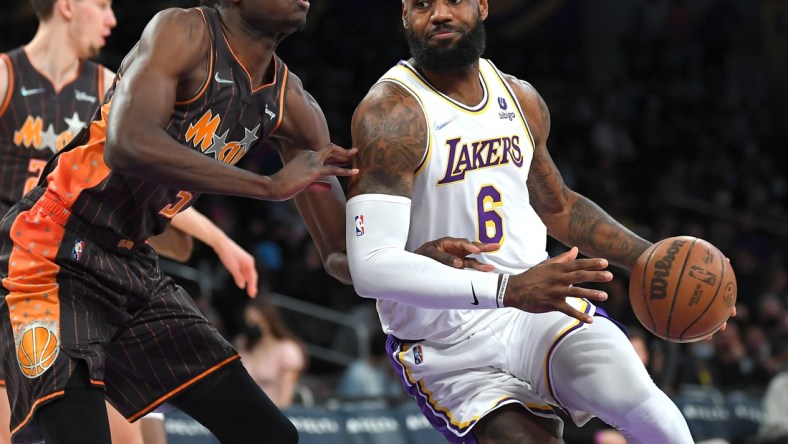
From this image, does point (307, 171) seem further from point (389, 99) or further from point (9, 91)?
point (9, 91)

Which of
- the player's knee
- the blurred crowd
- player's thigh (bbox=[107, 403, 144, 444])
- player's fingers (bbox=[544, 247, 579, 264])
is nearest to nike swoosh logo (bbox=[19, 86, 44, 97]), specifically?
player's thigh (bbox=[107, 403, 144, 444])

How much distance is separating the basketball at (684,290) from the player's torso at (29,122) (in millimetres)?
2443

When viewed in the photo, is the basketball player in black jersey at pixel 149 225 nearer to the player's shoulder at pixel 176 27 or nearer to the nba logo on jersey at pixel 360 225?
the player's shoulder at pixel 176 27

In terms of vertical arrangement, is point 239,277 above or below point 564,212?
below

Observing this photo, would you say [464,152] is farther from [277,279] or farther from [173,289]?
[277,279]

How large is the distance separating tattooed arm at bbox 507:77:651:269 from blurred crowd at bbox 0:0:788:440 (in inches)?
156

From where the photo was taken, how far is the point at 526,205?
13.6 feet

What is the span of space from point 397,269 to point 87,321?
104 cm

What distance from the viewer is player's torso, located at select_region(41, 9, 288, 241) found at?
3562 millimetres

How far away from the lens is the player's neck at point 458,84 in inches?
163

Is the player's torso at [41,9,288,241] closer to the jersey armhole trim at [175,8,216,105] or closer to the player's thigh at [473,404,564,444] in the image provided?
the jersey armhole trim at [175,8,216,105]

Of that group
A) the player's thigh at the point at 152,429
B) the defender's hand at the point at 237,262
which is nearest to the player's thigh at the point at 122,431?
the player's thigh at the point at 152,429

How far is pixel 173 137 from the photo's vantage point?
3561 millimetres

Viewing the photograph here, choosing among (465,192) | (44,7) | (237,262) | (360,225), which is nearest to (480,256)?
(465,192)
